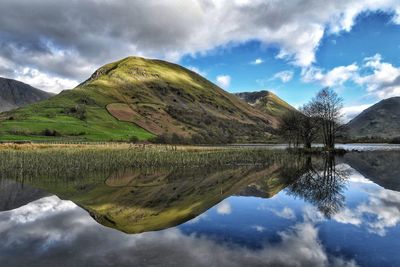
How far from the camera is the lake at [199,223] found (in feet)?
40.1

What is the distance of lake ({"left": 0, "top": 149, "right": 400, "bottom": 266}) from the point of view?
12219 mm

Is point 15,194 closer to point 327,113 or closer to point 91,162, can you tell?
point 91,162

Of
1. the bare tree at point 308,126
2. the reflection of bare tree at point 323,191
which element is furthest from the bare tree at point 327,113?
the reflection of bare tree at point 323,191

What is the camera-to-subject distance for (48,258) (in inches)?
476

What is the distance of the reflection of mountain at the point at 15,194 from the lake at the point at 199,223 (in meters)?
0.07

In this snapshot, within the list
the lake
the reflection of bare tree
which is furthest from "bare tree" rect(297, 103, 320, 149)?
the lake

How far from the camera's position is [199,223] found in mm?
17438

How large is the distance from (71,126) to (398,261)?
439 feet

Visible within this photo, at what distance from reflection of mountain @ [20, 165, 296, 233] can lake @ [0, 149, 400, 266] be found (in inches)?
3.2

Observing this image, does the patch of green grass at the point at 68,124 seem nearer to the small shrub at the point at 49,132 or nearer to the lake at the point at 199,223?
the small shrub at the point at 49,132

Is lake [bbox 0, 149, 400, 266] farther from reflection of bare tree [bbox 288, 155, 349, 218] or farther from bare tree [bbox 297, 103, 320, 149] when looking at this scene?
bare tree [bbox 297, 103, 320, 149]

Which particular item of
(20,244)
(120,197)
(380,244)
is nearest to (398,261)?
(380,244)

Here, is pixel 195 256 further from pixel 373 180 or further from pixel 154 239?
pixel 373 180

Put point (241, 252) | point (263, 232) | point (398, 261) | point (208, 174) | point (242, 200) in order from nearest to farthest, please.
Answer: point (398, 261) < point (241, 252) < point (263, 232) < point (242, 200) < point (208, 174)
